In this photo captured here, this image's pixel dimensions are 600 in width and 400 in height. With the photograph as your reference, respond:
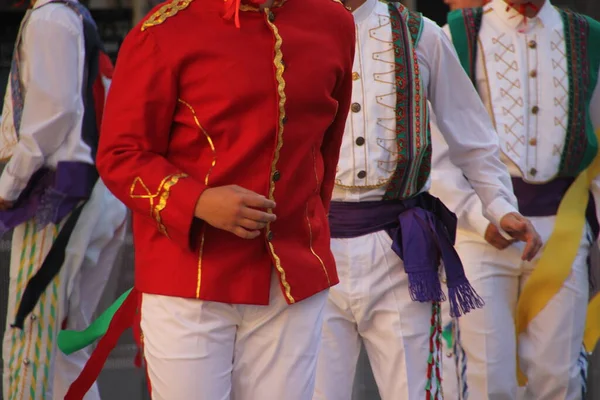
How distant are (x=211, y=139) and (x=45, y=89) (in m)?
2.02

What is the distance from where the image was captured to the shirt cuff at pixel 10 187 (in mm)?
4602

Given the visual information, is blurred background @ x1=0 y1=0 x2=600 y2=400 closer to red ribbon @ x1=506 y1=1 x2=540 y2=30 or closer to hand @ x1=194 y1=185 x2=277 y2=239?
red ribbon @ x1=506 y1=1 x2=540 y2=30

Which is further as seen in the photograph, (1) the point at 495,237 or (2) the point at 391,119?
(1) the point at 495,237

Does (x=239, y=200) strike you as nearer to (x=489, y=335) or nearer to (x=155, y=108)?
(x=155, y=108)

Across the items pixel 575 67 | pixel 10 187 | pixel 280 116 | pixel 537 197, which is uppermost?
pixel 280 116

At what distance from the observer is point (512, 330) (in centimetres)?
466

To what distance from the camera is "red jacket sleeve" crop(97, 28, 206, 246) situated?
2691 mm

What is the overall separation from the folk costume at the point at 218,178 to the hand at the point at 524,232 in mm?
1139

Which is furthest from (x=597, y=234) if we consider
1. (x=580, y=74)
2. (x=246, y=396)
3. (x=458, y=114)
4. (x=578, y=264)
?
(x=246, y=396)

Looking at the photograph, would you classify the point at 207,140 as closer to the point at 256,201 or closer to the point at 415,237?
the point at 256,201

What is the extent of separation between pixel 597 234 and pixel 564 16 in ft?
2.91

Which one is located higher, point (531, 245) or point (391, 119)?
point (391, 119)

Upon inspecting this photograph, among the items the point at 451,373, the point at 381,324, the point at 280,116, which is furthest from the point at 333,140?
the point at 451,373

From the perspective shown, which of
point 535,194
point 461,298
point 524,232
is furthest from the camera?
point 535,194
